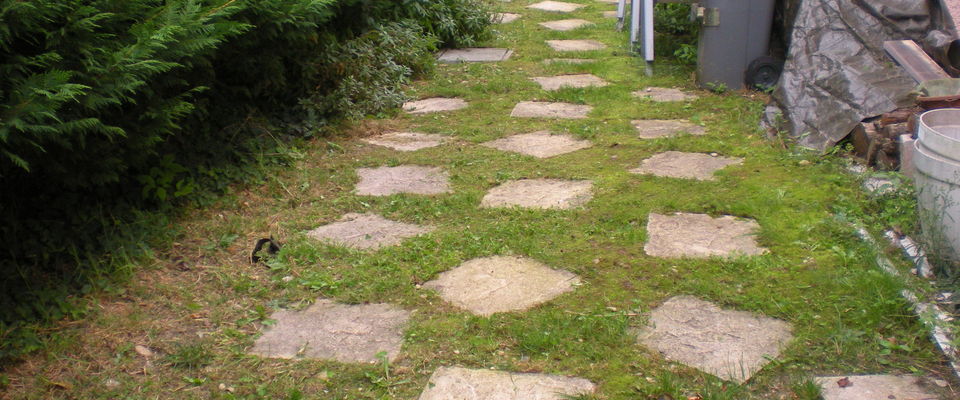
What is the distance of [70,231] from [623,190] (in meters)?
2.12

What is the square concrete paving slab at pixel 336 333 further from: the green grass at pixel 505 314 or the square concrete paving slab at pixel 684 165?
the square concrete paving slab at pixel 684 165

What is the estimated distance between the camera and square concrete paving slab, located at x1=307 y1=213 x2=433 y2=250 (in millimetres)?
2908

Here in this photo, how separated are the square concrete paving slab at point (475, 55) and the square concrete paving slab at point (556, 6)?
2.29m

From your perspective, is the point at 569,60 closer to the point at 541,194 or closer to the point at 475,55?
the point at 475,55

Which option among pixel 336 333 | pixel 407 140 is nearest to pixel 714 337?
pixel 336 333

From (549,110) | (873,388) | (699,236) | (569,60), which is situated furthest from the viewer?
(569,60)

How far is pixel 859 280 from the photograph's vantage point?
2389 mm

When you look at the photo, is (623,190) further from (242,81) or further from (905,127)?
(242,81)

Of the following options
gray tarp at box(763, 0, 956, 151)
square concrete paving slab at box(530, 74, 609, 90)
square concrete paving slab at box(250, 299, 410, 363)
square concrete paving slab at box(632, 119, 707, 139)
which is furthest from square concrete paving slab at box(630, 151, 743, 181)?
square concrete paving slab at box(250, 299, 410, 363)

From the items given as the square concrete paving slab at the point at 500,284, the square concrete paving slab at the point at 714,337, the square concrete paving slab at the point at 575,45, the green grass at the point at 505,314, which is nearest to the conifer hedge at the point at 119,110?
the green grass at the point at 505,314

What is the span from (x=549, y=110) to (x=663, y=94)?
796 millimetres

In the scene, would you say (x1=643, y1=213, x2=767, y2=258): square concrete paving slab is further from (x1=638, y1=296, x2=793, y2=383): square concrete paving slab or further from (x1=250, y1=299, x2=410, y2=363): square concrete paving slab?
(x1=250, y1=299, x2=410, y2=363): square concrete paving slab

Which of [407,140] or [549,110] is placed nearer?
[407,140]

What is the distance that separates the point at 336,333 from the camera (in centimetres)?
231
